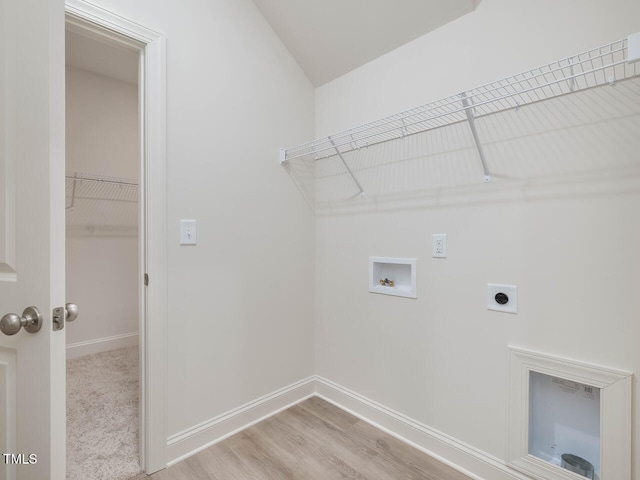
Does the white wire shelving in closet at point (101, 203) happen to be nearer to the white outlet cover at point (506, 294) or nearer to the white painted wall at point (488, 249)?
the white painted wall at point (488, 249)

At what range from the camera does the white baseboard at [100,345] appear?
271cm

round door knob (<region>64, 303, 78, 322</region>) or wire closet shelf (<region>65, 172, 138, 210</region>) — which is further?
wire closet shelf (<region>65, 172, 138, 210</region>)

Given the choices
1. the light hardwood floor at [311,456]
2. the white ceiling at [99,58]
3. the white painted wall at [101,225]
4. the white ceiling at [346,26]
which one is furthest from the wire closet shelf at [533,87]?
the white painted wall at [101,225]

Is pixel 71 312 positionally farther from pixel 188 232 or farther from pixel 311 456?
pixel 311 456

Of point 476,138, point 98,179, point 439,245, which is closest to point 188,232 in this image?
point 439,245

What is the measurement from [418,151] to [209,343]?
5.03 feet

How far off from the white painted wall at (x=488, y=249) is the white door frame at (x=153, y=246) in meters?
1.06

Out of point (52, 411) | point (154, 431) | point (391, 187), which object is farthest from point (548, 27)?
point (154, 431)

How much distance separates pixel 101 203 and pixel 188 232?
1827 mm

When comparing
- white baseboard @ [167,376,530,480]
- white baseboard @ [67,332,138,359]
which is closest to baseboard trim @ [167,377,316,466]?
white baseboard @ [167,376,530,480]

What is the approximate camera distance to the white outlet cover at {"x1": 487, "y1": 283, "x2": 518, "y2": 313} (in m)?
1.36

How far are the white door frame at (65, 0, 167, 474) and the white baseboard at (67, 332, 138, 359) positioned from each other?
5.64ft

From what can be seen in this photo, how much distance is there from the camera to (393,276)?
1.85 m

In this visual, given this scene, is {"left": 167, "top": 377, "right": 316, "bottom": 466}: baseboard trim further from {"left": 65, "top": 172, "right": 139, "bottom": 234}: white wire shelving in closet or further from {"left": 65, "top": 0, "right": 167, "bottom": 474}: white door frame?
{"left": 65, "top": 172, "right": 139, "bottom": 234}: white wire shelving in closet
